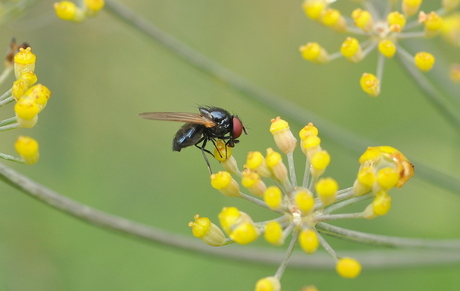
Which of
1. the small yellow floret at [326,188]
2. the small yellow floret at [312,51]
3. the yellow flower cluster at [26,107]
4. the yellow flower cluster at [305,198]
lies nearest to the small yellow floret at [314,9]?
the small yellow floret at [312,51]

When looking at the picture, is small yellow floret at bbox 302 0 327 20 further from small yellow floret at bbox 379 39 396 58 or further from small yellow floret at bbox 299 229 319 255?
small yellow floret at bbox 299 229 319 255

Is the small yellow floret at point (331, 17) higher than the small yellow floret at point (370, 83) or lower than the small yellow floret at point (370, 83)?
higher

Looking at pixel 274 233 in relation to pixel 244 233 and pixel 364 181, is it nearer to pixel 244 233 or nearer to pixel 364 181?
pixel 244 233

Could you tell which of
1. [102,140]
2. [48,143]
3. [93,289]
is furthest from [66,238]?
[102,140]

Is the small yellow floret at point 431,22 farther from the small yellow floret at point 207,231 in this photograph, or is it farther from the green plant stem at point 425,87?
the small yellow floret at point 207,231

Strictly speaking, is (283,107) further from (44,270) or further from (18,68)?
(44,270)

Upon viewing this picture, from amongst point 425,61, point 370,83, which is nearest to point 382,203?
point 370,83

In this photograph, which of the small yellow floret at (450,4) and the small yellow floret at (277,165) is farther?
the small yellow floret at (450,4)
